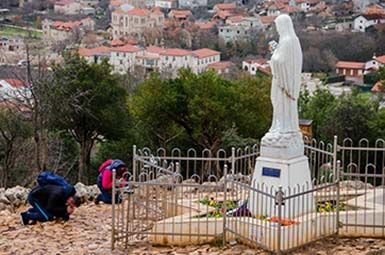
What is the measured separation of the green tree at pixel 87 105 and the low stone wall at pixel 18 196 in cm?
647

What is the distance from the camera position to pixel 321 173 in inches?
364

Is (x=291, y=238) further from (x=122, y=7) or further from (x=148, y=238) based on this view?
(x=122, y=7)

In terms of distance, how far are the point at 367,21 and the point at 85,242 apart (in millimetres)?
61754

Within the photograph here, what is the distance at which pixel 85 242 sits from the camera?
766 centimetres

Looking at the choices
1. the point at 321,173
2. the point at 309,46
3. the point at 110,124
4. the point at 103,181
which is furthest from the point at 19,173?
the point at 309,46

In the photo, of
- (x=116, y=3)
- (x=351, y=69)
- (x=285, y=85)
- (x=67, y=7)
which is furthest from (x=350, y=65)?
(x=67, y=7)

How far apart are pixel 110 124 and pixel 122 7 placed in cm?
7415

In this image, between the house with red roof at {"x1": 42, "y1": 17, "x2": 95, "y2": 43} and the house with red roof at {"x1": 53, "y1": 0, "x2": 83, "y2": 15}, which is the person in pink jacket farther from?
the house with red roof at {"x1": 53, "y1": 0, "x2": 83, "y2": 15}

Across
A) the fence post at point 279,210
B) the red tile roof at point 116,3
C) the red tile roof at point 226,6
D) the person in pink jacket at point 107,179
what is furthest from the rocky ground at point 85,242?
the red tile roof at point 116,3

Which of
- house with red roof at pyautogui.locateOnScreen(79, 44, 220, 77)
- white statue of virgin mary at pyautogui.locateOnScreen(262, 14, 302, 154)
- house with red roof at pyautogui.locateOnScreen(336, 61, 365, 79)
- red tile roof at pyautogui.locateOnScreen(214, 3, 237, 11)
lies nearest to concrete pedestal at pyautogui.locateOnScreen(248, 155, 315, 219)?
white statue of virgin mary at pyautogui.locateOnScreen(262, 14, 302, 154)

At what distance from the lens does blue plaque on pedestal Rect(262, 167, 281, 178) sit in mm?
7418

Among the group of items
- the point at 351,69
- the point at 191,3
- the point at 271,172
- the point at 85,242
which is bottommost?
the point at 85,242

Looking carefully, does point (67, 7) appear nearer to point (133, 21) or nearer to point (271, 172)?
point (133, 21)

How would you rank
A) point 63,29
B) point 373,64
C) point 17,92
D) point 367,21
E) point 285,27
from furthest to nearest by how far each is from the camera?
1. point 63,29
2. point 367,21
3. point 373,64
4. point 17,92
5. point 285,27
